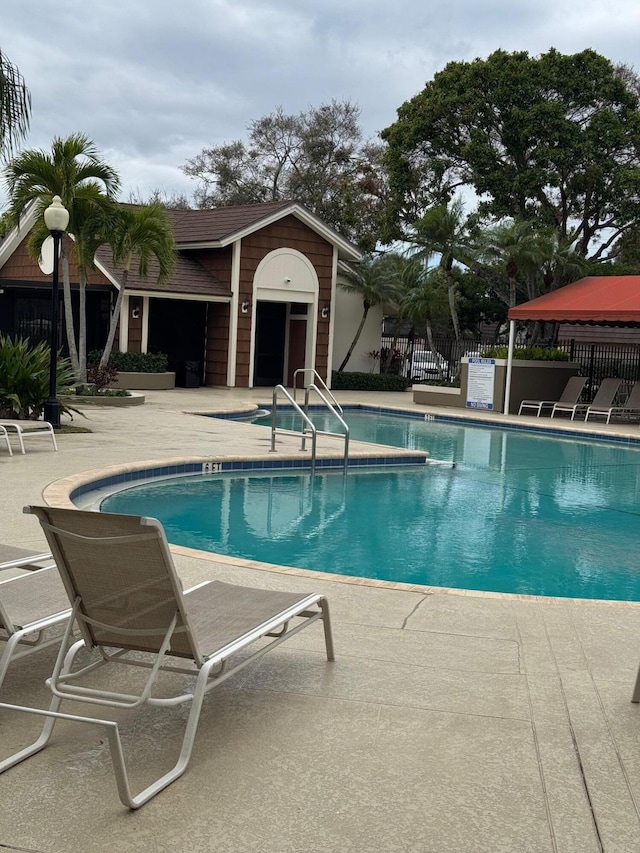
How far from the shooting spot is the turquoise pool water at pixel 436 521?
7.86m

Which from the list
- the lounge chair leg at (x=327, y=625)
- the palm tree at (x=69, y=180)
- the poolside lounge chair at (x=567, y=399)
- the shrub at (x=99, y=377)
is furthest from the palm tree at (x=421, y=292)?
the lounge chair leg at (x=327, y=625)

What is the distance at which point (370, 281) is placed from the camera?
27.8 meters

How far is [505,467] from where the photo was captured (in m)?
13.9

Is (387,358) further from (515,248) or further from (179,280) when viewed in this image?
(179,280)

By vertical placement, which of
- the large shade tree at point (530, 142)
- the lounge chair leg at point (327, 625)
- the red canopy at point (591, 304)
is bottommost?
the lounge chair leg at point (327, 625)

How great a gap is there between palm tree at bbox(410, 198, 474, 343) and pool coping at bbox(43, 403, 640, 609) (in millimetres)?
9111

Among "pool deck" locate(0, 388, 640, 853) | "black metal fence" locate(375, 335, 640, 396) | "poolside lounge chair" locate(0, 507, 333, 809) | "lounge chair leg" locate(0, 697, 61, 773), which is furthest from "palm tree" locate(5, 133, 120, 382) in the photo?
"lounge chair leg" locate(0, 697, 61, 773)

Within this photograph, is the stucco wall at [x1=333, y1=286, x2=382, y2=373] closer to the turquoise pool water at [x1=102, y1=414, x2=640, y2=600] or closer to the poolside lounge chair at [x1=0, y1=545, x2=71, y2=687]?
the turquoise pool water at [x1=102, y1=414, x2=640, y2=600]

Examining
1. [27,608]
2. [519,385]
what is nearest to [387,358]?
[519,385]

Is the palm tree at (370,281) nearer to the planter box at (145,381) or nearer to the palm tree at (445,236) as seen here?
the palm tree at (445,236)

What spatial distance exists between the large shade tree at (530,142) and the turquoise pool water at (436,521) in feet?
60.4

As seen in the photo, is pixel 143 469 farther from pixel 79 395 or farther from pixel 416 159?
pixel 416 159

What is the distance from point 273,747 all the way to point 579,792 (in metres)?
1.04

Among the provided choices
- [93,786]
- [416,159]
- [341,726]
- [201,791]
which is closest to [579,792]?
[341,726]
